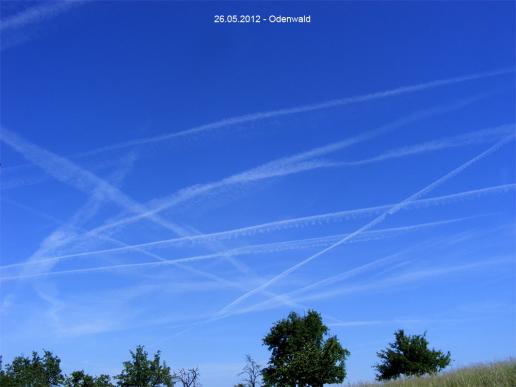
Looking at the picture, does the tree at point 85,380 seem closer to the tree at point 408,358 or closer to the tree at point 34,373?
the tree at point 34,373

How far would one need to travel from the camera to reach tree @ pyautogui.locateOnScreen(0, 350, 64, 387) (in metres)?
78.9

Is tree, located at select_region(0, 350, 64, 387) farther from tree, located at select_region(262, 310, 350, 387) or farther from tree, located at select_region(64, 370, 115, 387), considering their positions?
tree, located at select_region(262, 310, 350, 387)

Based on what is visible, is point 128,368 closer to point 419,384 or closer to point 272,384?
point 272,384

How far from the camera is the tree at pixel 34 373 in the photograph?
7888cm

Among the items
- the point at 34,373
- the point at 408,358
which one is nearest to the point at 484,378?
the point at 408,358

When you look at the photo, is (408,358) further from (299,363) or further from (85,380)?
(85,380)

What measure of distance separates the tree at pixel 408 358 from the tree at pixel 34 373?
5957 cm

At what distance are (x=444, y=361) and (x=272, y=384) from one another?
2718 centimetres

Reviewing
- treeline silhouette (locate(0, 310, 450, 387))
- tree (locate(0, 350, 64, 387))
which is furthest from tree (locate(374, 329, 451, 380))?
tree (locate(0, 350, 64, 387))

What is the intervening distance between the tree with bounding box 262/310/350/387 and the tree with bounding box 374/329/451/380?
672 cm

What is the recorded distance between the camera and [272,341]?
80250 millimetres

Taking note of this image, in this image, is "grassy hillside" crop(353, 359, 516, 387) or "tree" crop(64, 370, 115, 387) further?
"tree" crop(64, 370, 115, 387)

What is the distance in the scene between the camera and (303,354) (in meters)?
74.2

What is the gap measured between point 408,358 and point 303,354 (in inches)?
632
